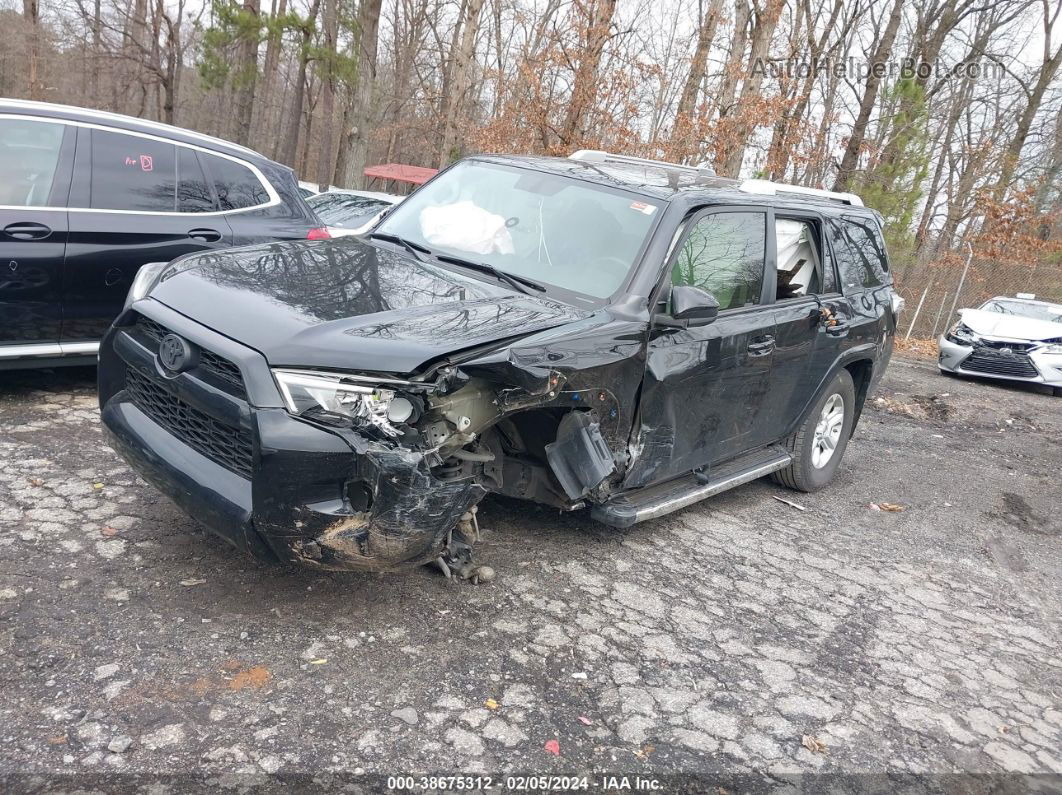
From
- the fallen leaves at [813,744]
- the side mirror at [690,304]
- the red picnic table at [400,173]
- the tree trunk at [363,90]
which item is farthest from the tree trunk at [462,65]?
the fallen leaves at [813,744]

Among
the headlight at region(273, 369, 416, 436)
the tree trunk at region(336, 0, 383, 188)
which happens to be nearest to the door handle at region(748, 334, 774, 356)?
the headlight at region(273, 369, 416, 436)

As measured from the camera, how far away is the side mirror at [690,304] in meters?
3.89

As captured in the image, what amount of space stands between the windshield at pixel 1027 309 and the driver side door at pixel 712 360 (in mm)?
11031

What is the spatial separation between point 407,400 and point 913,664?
8.66 feet

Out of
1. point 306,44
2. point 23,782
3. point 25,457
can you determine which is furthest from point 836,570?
point 306,44

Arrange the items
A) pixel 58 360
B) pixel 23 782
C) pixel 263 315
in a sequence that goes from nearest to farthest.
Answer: pixel 23 782 → pixel 263 315 → pixel 58 360

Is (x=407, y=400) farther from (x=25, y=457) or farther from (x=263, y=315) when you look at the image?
(x=25, y=457)

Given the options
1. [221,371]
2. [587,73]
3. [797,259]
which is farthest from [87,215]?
[587,73]

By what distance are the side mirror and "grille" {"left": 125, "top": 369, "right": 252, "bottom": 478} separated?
2.00 m

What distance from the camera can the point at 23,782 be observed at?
2371mm

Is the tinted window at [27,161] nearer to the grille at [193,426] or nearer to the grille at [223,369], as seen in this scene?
the grille at [193,426]

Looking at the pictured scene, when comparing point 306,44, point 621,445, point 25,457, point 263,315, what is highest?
point 306,44

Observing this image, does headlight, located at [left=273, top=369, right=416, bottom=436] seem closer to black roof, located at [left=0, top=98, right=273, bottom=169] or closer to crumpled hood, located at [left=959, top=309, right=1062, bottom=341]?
black roof, located at [left=0, top=98, right=273, bottom=169]

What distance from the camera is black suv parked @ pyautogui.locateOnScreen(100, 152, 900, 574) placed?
301cm
